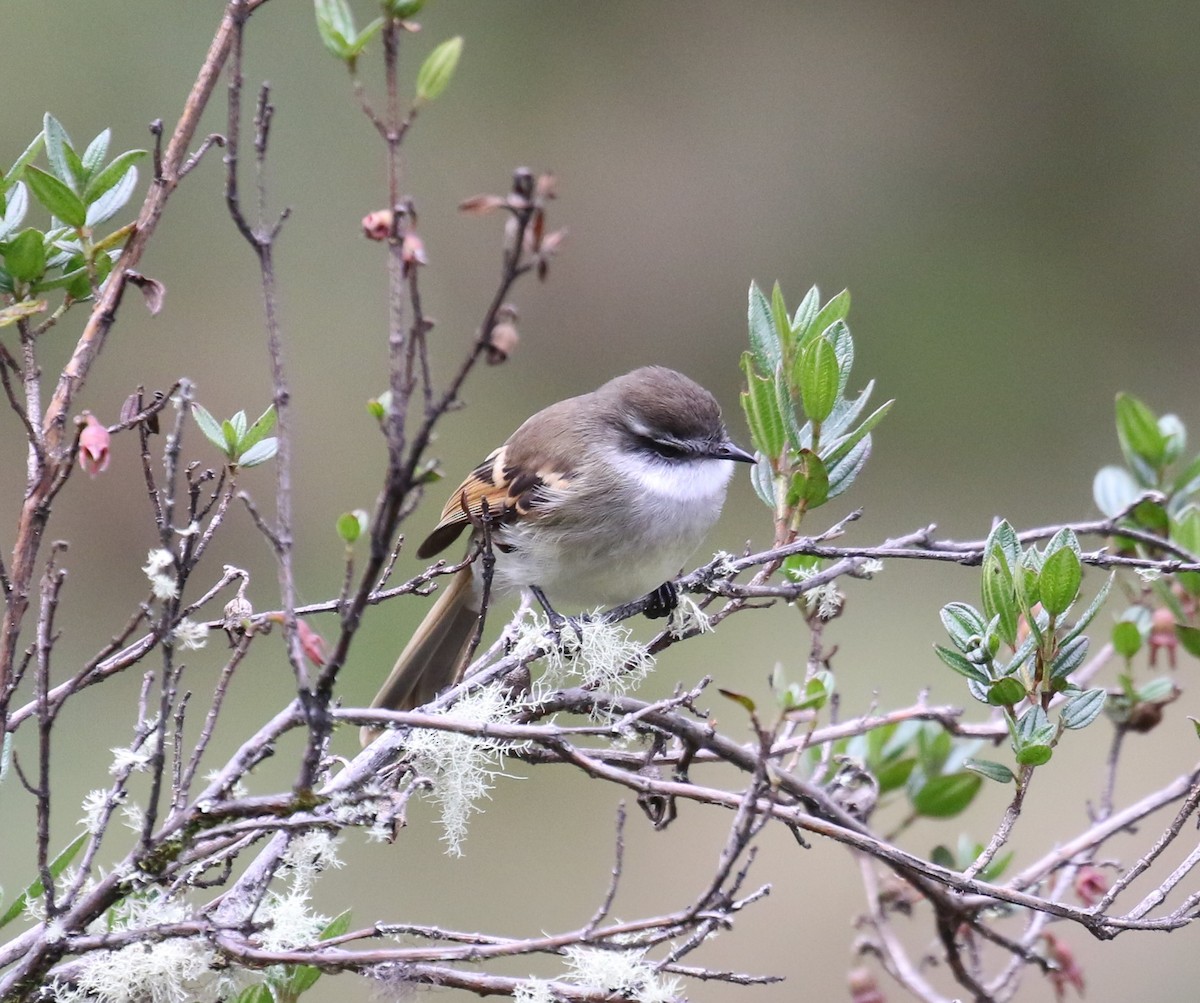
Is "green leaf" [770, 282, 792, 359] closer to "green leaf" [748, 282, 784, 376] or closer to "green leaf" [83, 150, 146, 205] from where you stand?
"green leaf" [748, 282, 784, 376]

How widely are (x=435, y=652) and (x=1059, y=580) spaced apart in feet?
6.55

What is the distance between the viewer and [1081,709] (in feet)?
6.45

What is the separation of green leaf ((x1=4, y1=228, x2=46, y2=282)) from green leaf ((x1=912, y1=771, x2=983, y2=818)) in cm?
194

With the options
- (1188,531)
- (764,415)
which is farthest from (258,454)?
(1188,531)

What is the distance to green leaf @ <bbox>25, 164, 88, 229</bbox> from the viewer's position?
71.7 inches

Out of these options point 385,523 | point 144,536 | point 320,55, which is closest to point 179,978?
point 385,523

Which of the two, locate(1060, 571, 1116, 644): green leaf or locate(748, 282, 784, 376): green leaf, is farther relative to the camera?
locate(748, 282, 784, 376): green leaf

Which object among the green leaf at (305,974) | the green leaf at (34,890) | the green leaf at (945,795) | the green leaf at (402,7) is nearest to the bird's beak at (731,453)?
the green leaf at (945,795)

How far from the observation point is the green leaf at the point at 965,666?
2.02 m

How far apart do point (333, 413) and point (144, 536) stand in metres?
1.22

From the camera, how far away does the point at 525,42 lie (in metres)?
8.12

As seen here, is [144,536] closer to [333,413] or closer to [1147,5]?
[333,413]

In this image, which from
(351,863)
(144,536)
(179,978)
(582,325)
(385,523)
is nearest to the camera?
(385,523)

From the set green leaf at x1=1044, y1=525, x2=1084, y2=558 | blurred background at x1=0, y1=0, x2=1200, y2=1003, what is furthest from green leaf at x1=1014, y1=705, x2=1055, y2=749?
blurred background at x1=0, y1=0, x2=1200, y2=1003
